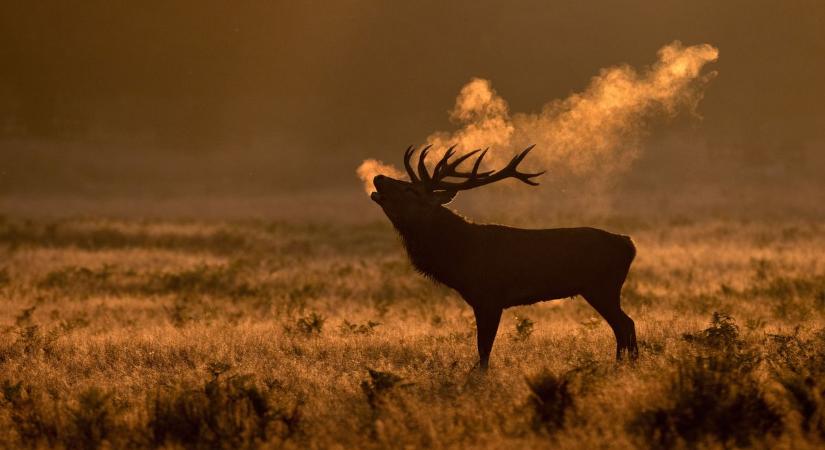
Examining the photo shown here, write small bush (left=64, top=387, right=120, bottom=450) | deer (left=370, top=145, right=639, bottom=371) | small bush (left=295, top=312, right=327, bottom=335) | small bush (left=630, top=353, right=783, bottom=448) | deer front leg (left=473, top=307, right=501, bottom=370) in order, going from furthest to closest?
small bush (left=295, top=312, right=327, bottom=335) < deer (left=370, top=145, right=639, bottom=371) < deer front leg (left=473, top=307, right=501, bottom=370) < small bush (left=64, top=387, right=120, bottom=450) < small bush (left=630, top=353, right=783, bottom=448)

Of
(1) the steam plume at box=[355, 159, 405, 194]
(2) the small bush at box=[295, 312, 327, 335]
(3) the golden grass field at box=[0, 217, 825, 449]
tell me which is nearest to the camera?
(3) the golden grass field at box=[0, 217, 825, 449]

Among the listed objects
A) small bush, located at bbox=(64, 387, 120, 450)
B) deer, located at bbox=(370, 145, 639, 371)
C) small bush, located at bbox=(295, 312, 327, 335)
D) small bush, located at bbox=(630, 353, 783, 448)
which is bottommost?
small bush, located at bbox=(64, 387, 120, 450)

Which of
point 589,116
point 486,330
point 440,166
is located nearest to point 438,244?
point 440,166

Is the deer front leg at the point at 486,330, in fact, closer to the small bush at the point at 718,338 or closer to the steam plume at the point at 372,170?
the small bush at the point at 718,338

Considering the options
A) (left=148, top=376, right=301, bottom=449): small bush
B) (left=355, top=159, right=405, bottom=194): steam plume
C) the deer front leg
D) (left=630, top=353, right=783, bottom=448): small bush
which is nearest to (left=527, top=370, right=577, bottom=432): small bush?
(left=630, top=353, right=783, bottom=448): small bush

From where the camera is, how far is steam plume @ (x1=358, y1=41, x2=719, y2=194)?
49.8ft

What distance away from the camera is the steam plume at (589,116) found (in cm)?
1518

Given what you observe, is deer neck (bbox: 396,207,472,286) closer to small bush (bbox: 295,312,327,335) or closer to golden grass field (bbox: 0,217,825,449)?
golden grass field (bbox: 0,217,825,449)

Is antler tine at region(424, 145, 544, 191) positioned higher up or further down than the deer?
higher up

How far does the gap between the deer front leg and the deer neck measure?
0.52 m

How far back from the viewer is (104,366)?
12.0 meters

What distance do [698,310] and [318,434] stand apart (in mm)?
10853

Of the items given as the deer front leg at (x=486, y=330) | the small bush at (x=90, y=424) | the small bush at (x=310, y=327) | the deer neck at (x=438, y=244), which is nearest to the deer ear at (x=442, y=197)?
the deer neck at (x=438, y=244)

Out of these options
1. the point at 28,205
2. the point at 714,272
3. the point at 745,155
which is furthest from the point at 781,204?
the point at 28,205
